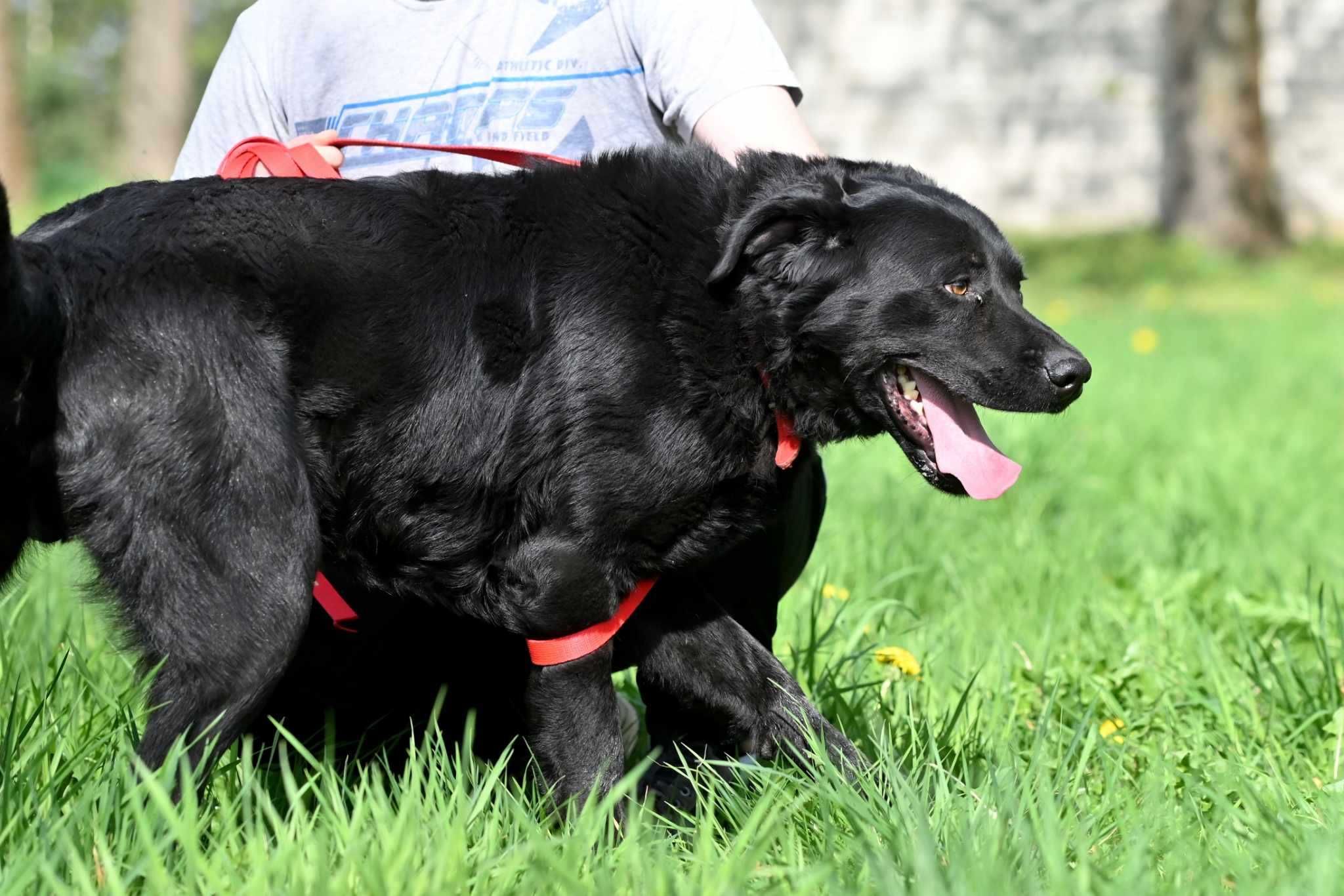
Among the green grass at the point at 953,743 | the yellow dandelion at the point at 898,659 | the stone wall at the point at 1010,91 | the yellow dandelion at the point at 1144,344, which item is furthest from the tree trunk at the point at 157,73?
the yellow dandelion at the point at 898,659

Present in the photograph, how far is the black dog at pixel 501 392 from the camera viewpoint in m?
2.02

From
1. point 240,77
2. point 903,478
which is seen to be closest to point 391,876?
point 240,77

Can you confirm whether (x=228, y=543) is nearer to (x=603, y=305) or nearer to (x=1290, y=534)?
(x=603, y=305)

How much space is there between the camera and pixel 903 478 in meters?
4.81

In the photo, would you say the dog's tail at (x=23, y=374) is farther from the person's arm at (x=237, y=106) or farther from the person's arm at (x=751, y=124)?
the person's arm at (x=751, y=124)

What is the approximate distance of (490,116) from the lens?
281cm

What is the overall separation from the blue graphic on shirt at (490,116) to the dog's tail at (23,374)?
0.92m

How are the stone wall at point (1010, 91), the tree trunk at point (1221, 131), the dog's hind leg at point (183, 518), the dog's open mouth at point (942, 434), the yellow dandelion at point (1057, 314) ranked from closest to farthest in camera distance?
the dog's hind leg at point (183, 518)
the dog's open mouth at point (942, 434)
the yellow dandelion at point (1057, 314)
the tree trunk at point (1221, 131)
the stone wall at point (1010, 91)

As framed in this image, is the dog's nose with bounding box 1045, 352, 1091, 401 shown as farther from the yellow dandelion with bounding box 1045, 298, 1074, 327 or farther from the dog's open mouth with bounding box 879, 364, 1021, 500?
Answer: the yellow dandelion with bounding box 1045, 298, 1074, 327

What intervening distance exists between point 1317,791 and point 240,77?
7.86 ft

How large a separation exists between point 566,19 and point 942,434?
1089 mm

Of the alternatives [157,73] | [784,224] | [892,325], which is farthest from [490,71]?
[157,73]

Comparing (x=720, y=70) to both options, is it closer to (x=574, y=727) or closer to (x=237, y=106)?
(x=237, y=106)

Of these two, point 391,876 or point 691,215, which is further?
point 691,215
